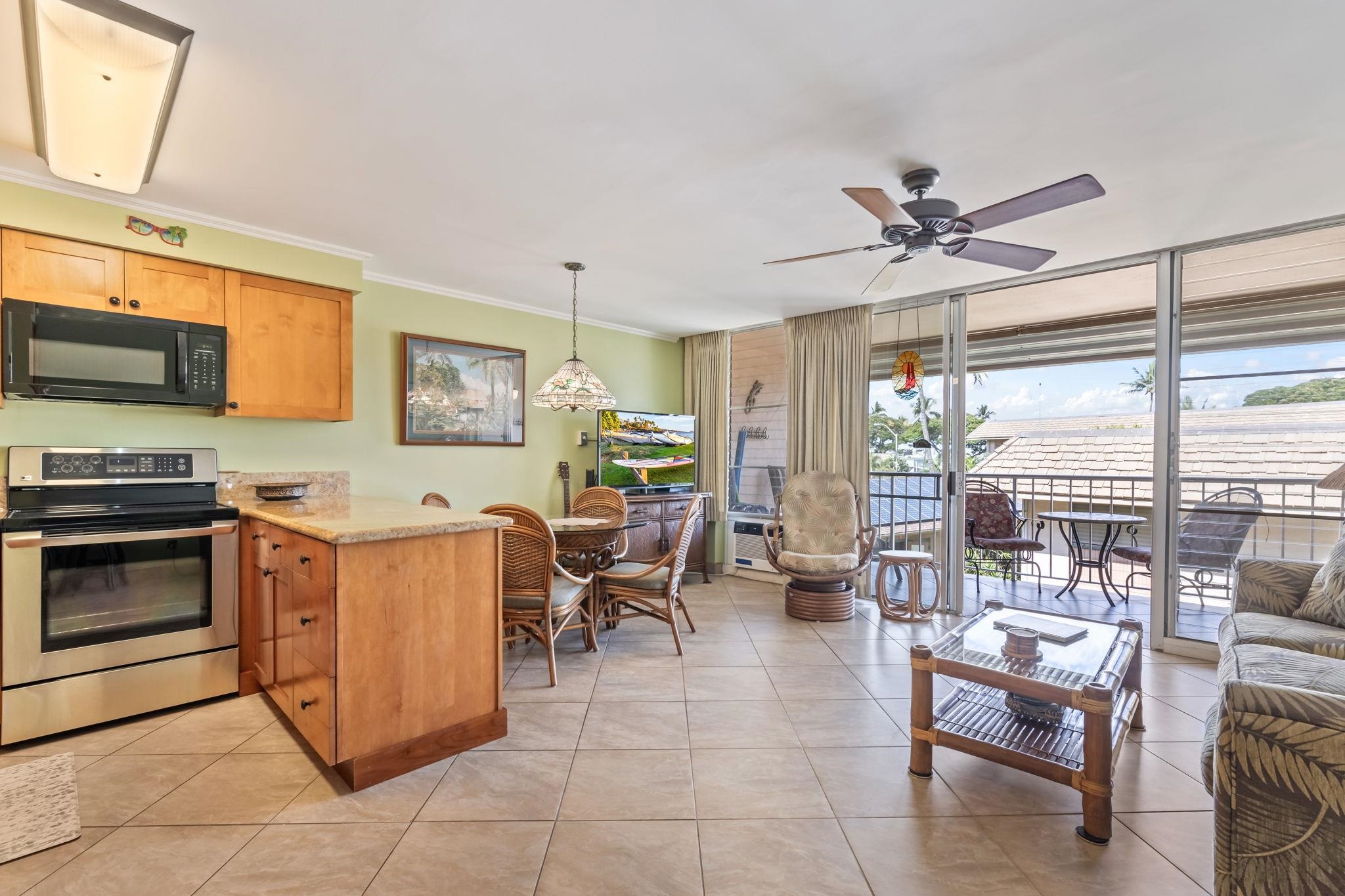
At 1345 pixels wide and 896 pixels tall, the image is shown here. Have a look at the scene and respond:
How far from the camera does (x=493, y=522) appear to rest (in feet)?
8.02

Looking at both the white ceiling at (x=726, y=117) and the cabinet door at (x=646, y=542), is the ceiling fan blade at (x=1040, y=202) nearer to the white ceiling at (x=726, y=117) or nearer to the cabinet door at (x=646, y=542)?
the white ceiling at (x=726, y=117)

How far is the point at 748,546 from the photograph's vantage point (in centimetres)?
586

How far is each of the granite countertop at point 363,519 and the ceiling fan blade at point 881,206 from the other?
183cm

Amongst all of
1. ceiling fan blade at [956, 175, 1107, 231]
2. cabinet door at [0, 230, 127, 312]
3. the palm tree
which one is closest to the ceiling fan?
ceiling fan blade at [956, 175, 1107, 231]

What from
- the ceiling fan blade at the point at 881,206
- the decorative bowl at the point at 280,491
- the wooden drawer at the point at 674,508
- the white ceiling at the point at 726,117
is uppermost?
the white ceiling at the point at 726,117

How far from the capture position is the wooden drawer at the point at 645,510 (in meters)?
5.11

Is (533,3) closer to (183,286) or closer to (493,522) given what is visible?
(493,522)

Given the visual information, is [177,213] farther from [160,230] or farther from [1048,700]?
[1048,700]

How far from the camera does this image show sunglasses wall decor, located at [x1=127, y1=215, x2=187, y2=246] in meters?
2.89

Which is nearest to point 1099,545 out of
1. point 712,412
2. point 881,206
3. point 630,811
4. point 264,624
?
point 712,412

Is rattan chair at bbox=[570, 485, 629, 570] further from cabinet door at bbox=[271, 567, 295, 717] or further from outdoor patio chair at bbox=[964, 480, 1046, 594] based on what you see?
outdoor patio chair at bbox=[964, 480, 1046, 594]

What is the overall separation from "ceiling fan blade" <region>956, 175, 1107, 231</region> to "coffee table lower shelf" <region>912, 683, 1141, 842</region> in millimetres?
1669

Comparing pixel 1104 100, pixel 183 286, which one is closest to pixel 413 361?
pixel 183 286

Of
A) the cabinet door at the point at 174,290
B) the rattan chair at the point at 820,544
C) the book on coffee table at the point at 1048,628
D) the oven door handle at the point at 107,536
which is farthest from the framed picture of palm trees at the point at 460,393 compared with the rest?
the book on coffee table at the point at 1048,628
